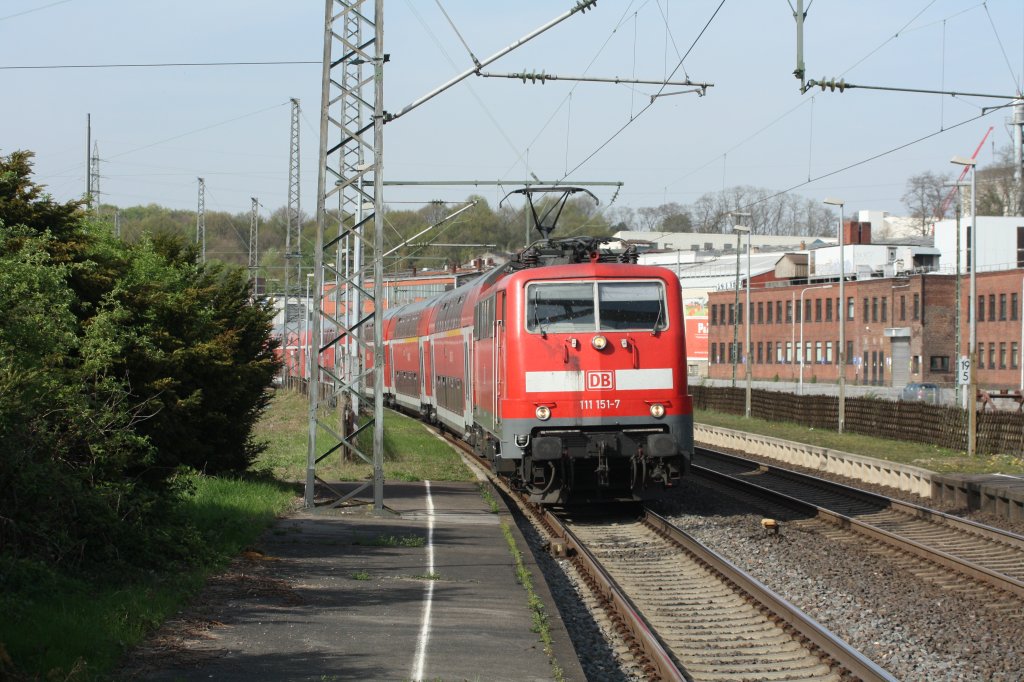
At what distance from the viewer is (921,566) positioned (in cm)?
1355

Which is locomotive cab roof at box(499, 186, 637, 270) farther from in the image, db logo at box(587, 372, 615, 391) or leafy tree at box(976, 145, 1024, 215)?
leafy tree at box(976, 145, 1024, 215)

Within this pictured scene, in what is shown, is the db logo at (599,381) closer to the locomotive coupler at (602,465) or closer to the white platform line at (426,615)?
the locomotive coupler at (602,465)

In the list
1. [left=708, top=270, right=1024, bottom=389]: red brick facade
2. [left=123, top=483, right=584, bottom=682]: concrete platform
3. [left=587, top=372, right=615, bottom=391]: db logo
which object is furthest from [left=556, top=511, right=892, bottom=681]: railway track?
[left=708, top=270, right=1024, bottom=389]: red brick facade

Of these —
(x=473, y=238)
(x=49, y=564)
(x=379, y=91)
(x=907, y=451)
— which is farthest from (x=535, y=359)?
(x=473, y=238)

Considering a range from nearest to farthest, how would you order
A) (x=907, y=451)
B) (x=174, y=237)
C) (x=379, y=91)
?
(x=379, y=91) → (x=174, y=237) → (x=907, y=451)

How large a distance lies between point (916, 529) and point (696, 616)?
716 cm

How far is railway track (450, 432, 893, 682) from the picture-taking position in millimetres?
9055

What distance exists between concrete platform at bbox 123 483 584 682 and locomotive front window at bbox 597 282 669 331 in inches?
133

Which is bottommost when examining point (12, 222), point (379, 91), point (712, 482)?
point (712, 482)

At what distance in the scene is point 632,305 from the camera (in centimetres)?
1645

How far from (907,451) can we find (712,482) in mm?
8037

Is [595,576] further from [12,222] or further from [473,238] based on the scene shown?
[473,238]

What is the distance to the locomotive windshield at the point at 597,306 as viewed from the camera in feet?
53.7

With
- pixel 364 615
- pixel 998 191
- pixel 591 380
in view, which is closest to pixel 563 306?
pixel 591 380
